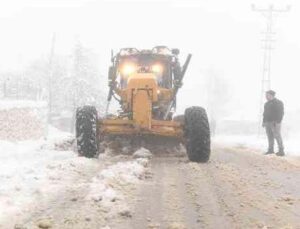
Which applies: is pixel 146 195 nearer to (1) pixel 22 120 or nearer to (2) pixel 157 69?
(2) pixel 157 69

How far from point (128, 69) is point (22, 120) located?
1664 centimetres

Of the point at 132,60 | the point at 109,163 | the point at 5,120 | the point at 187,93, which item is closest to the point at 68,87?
the point at 5,120

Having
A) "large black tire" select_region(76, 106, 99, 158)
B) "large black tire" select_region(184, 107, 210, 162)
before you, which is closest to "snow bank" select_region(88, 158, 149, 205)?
"large black tire" select_region(184, 107, 210, 162)

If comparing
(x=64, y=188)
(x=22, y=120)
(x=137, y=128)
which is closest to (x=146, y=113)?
(x=137, y=128)

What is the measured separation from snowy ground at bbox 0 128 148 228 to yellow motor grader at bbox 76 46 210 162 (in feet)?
3.36

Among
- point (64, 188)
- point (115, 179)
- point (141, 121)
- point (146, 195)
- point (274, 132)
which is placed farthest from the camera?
point (274, 132)

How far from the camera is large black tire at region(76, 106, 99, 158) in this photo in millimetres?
12188

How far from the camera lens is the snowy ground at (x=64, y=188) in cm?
688

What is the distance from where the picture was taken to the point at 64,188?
8.45 m

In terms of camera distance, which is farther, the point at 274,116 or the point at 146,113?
the point at 274,116

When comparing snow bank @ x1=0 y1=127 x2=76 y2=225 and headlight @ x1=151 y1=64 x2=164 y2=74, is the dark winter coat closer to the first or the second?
headlight @ x1=151 y1=64 x2=164 y2=74

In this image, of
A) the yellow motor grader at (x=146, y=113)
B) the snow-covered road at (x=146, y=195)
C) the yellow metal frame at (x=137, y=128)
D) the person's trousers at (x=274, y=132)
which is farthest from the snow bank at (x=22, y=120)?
the snow-covered road at (x=146, y=195)

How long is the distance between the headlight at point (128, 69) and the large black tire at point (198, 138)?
296 cm

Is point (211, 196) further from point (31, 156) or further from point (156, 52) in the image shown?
point (156, 52)
